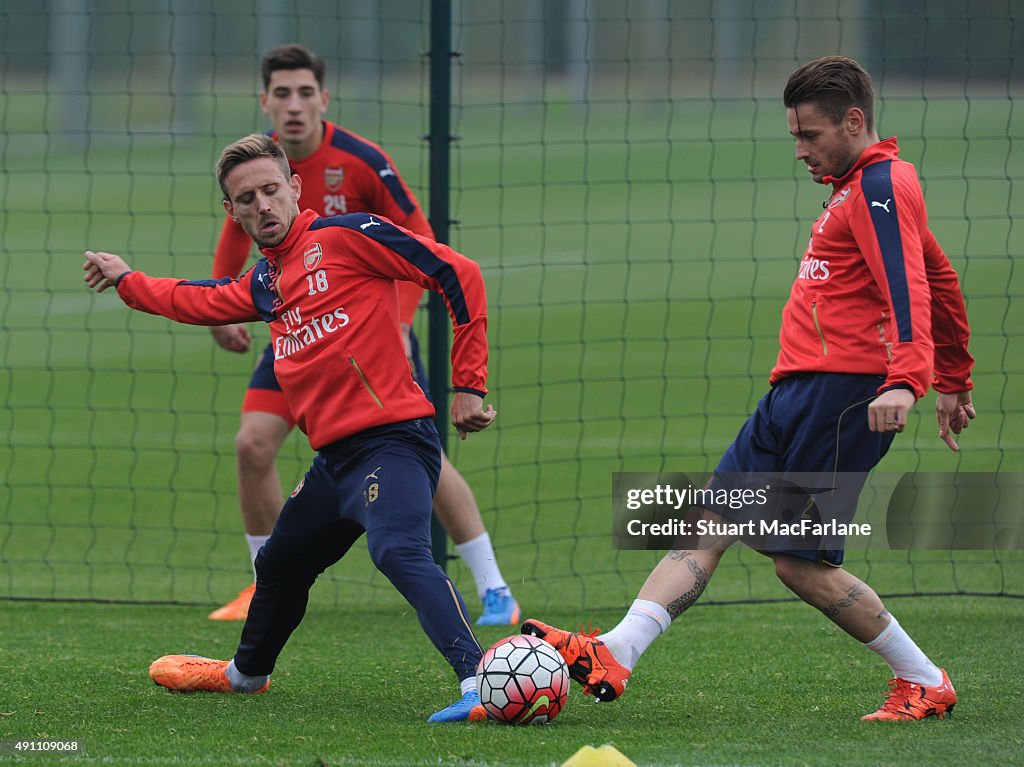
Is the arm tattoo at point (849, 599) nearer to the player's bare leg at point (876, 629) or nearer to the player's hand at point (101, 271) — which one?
the player's bare leg at point (876, 629)

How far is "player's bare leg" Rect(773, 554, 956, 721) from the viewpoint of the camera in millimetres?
4418

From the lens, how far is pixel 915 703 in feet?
14.6

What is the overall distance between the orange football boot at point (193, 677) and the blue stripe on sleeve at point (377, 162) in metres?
2.25

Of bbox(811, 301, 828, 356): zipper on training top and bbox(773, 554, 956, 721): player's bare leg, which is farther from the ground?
bbox(811, 301, 828, 356): zipper on training top

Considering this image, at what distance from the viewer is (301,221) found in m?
4.73

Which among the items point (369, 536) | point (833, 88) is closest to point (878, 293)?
point (833, 88)

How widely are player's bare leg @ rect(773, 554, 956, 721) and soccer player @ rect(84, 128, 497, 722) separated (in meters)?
1.00

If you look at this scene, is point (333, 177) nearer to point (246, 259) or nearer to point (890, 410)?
point (246, 259)

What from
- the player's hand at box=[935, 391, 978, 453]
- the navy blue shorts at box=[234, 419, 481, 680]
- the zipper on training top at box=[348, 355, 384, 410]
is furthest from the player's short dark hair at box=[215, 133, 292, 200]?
the player's hand at box=[935, 391, 978, 453]

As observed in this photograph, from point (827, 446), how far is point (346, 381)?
145cm

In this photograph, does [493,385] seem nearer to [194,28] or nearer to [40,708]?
[40,708]

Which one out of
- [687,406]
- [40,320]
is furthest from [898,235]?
[40,320]

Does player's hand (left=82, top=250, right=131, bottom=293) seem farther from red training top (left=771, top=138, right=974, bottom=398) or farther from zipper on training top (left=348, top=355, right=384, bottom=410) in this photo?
red training top (left=771, top=138, right=974, bottom=398)

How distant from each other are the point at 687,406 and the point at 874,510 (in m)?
4.06
